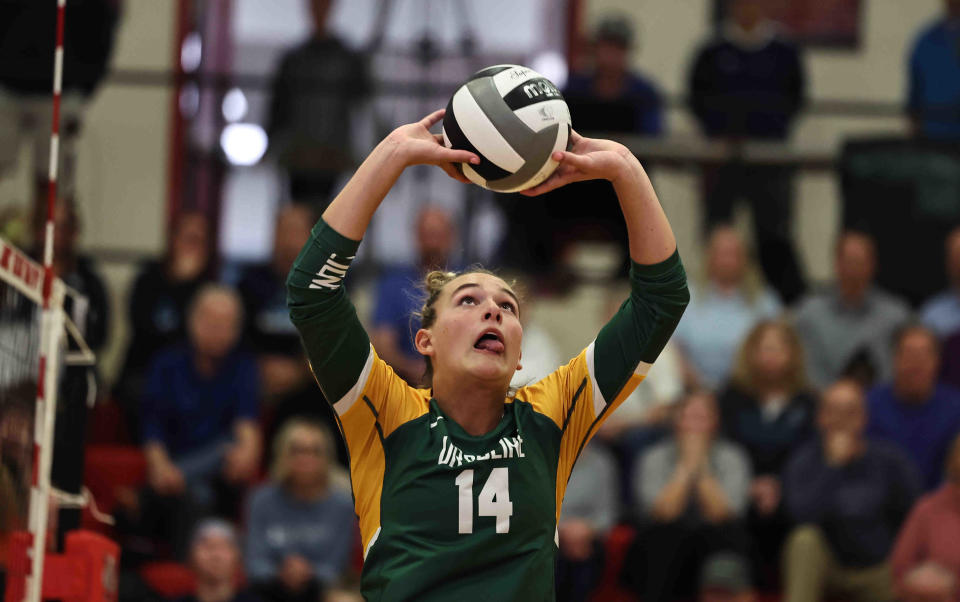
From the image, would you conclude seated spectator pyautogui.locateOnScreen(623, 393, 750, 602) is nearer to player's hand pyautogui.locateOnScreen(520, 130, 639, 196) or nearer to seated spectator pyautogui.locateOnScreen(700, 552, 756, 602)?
seated spectator pyautogui.locateOnScreen(700, 552, 756, 602)

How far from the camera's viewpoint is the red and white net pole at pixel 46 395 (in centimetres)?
543

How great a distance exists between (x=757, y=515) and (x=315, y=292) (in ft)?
19.5

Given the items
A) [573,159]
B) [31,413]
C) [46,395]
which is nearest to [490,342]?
[573,159]

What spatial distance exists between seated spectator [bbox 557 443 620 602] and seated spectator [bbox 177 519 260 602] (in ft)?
6.52

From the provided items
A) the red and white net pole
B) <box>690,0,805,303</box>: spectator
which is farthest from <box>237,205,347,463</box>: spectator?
the red and white net pole

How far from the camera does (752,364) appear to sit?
10258 mm

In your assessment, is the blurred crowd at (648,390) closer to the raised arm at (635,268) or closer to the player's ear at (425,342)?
the player's ear at (425,342)

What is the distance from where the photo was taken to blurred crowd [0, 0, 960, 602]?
372 inches

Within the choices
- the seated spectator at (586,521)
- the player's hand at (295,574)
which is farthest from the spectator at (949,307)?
the player's hand at (295,574)

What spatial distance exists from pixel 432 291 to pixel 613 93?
695cm

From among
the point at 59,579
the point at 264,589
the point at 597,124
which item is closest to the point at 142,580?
the point at 264,589

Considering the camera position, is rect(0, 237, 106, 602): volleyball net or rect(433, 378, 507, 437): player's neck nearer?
rect(433, 378, 507, 437): player's neck

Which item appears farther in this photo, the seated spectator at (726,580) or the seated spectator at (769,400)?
the seated spectator at (769,400)

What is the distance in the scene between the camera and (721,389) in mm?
10461
